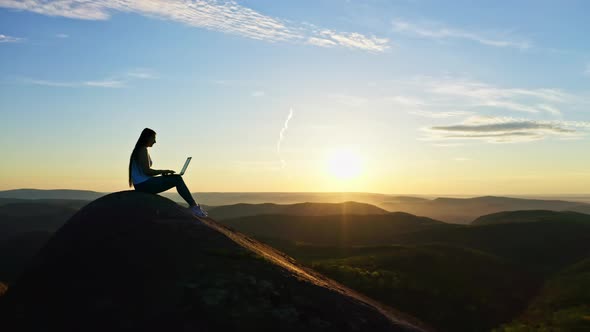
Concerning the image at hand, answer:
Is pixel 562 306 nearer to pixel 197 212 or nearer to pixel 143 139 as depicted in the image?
pixel 197 212

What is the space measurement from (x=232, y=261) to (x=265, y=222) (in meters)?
37.5

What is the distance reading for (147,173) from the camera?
1187 cm

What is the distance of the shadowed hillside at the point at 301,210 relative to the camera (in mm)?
63312

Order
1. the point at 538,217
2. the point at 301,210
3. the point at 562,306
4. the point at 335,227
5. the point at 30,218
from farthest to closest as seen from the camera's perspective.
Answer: the point at 301,210 < the point at 30,218 < the point at 335,227 < the point at 538,217 < the point at 562,306

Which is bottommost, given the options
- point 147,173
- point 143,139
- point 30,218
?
point 30,218

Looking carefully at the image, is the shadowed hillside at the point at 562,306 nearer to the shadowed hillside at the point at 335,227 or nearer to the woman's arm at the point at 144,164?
the woman's arm at the point at 144,164

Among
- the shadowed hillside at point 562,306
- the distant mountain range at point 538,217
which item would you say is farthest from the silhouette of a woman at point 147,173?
the distant mountain range at point 538,217

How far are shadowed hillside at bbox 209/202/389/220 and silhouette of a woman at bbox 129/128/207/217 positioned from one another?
47350 mm

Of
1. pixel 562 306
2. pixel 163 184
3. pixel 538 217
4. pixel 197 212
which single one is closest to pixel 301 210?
pixel 538 217

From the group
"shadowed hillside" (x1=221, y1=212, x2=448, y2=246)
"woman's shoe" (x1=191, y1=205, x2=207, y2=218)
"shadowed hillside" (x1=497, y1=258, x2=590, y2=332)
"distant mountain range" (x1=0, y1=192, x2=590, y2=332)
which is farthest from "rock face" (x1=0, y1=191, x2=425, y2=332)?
"shadowed hillside" (x1=221, y1=212, x2=448, y2=246)

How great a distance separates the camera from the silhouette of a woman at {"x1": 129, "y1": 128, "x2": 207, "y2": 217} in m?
11.9

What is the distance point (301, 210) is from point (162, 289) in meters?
58.9

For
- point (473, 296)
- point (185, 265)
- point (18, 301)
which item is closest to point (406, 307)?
point (473, 296)

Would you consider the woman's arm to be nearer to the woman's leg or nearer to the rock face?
the woman's leg
